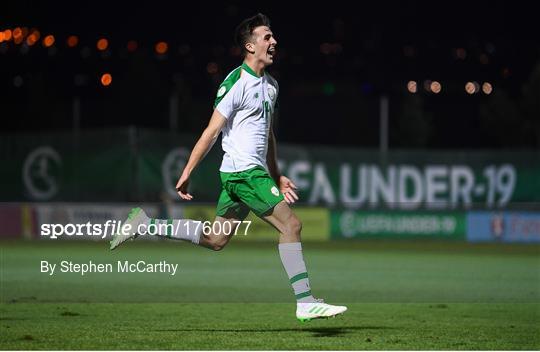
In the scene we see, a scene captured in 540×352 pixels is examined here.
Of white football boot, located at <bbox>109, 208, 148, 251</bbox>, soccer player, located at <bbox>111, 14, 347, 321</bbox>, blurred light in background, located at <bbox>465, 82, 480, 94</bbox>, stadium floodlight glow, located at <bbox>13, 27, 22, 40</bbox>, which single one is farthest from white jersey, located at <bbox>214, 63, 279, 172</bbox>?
blurred light in background, located at <bbox>465, 82, 480, 94</bbox>

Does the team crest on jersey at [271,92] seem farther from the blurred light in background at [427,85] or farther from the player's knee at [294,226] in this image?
the blurred light in background at [427,85]

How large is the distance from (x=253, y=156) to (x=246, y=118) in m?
0.34

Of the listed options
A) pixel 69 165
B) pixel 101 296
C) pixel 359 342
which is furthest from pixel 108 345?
pixel 69 165

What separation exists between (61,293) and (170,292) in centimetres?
143

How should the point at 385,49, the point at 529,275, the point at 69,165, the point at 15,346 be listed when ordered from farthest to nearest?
the point at 385,49
the point at 69,165
the point at 529,275
the point at 15,346

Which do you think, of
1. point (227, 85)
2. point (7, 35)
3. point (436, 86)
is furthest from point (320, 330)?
point (436, 86)

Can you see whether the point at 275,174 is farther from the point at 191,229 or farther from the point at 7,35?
the point at 7,35

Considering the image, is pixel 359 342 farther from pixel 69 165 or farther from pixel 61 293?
pixel 69 165

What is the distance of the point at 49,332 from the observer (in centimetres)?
1011

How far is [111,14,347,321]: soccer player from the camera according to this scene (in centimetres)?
966

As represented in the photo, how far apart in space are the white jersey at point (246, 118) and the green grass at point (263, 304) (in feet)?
5.09

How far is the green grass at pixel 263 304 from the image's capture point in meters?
9.67

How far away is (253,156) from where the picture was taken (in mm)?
9953

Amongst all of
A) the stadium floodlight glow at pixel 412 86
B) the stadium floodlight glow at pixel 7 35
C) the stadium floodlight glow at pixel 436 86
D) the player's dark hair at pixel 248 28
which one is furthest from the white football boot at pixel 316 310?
the stadium floodlight glow at pixel 412 86
